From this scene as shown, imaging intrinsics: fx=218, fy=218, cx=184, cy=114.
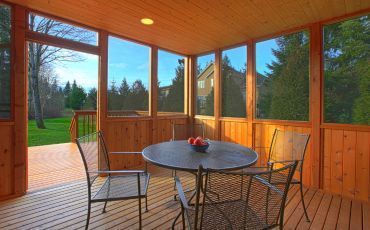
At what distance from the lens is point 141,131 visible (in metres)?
4.23

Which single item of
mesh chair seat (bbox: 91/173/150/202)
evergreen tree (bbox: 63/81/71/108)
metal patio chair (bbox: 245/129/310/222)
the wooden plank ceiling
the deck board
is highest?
the wooden plank ceiling

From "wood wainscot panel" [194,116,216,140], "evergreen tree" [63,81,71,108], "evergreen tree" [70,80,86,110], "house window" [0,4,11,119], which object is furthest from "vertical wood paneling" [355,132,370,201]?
"evergreen tree" [63,81,71,108]

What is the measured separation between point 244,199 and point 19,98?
9.89ft

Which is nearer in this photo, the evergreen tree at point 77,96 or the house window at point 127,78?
the house window at point 127,78

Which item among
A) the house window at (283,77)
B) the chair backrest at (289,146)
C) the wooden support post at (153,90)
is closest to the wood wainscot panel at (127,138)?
the wooden support post at (153,90)

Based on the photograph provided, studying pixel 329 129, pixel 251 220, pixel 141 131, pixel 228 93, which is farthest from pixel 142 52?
pixel 251 220

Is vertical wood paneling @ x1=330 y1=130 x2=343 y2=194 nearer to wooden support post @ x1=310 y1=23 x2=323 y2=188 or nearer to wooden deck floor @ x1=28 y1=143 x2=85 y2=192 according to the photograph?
wooden support post @ x1=310 y1=23 x2=323 y2=188

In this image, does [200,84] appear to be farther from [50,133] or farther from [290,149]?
[50,133]

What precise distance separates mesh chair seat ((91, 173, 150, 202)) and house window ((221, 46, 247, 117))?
2539mm

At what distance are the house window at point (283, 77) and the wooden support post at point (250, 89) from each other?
7cm

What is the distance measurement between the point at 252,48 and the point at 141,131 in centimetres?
259

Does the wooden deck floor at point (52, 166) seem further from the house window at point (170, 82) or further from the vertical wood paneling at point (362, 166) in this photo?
the vertical wood paneling at point (362, 166)

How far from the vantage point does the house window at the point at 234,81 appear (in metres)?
4.18

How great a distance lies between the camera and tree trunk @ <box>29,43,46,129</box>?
5.84m
